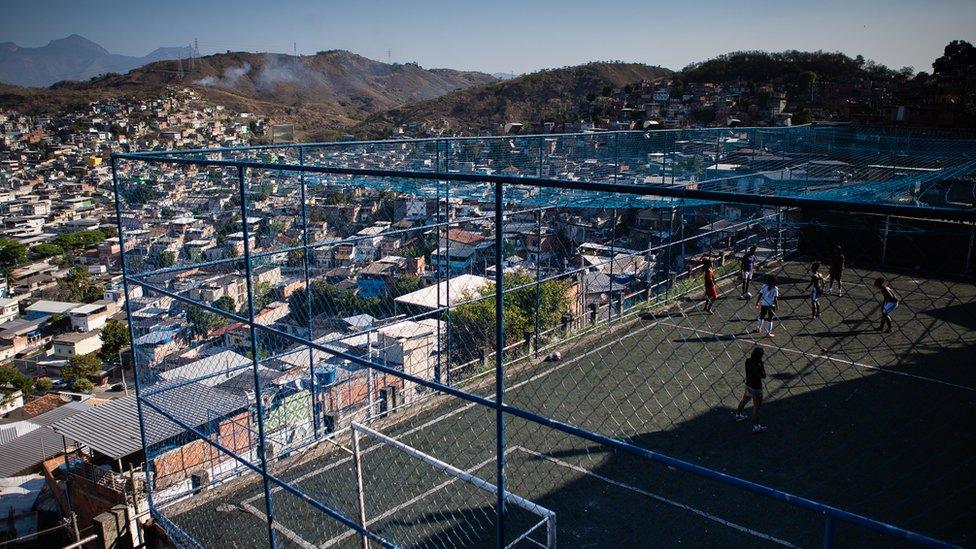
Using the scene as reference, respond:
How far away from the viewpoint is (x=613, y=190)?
7.04ft

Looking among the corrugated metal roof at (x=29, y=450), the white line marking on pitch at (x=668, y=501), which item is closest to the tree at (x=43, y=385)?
the corrugated metal roof at (x=29, y=450)

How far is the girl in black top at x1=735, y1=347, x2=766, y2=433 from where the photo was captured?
559 centimetres

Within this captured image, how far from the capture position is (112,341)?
33.1 meters

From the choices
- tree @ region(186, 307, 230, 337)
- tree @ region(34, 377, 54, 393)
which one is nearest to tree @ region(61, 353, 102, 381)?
tree @ region(34, 377, 54, 393)

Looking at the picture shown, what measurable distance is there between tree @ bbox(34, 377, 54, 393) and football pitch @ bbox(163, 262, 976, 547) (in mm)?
29872

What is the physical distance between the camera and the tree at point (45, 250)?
49.8 m

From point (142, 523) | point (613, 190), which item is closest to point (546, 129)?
point (142, 523)

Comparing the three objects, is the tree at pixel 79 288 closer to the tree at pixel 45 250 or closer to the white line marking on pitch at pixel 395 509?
the tree at pixel 45 250

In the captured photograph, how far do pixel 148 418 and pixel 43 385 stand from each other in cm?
2910

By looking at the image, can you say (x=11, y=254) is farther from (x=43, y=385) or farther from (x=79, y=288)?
(x=43, y=385)

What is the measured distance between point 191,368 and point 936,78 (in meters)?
32.0

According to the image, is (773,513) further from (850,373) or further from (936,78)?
(936,78)

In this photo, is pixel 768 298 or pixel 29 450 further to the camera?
pixel 29 450

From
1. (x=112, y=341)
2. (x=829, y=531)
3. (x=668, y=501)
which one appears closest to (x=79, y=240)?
(x=112, y=341)
